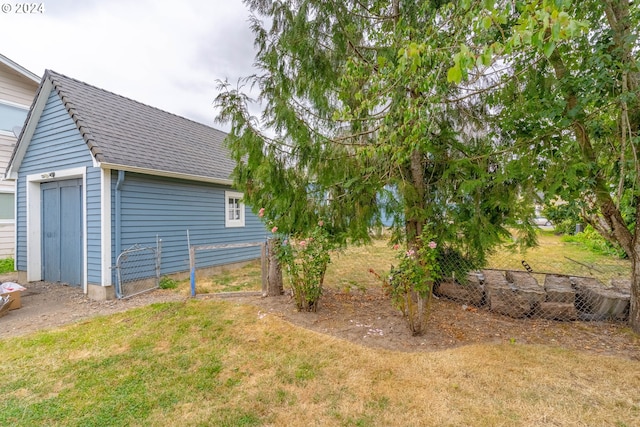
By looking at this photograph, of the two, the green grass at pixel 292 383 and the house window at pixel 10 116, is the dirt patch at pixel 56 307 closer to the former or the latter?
the green grass at pixel 292 383

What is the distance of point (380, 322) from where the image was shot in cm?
425

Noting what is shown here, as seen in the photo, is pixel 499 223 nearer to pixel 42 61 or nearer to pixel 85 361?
pixel 85 361

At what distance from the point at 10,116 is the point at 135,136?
5.65 metres

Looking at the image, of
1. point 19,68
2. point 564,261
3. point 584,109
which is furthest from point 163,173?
point 564,261

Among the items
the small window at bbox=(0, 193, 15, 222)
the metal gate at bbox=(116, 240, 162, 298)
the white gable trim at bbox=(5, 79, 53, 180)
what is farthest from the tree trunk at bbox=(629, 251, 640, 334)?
the small window at bbox=(0, 193, 15, 222)

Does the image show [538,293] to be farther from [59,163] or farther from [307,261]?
[59,163]

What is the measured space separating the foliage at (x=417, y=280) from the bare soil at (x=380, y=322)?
0.77ft

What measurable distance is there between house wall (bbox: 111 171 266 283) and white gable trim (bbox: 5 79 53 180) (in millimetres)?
2629

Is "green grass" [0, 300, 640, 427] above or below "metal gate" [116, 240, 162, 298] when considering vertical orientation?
below

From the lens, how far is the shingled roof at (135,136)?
6.04 m

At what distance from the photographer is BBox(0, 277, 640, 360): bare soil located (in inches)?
143

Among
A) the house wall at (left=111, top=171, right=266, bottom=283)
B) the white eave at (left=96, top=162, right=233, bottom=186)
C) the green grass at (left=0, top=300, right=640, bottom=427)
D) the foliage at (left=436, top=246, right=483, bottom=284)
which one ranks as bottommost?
the green grass at (left=0, top=300, right=640, bottom=427)

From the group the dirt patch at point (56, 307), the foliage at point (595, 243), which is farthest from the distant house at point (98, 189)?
the foliage at point (595, 243)

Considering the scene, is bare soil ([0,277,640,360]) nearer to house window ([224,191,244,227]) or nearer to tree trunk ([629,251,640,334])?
tree trunk ([629,251,640,334])
